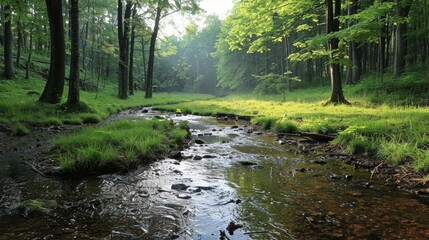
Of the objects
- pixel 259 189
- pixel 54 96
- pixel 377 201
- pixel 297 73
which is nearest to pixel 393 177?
pixel 377 201

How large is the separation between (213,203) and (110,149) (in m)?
2.66

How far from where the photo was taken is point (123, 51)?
24.9 metres

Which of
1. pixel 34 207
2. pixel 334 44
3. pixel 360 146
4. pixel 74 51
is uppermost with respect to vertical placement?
pixel 334 44

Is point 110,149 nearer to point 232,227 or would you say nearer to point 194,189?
point 194,189

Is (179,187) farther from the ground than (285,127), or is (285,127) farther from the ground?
(285,127)

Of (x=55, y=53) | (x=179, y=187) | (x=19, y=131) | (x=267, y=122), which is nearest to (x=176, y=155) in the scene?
(x=179, y=187)

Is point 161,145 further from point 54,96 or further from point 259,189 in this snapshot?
point 54,96

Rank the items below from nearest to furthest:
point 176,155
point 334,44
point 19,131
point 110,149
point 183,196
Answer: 1. point 183,196
2. point 110,149
3. point 176,155
4. point 19,131
5. point 334,44

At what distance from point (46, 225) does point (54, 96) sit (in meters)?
11.0

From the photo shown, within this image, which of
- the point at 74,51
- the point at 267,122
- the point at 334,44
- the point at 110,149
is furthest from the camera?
the point at 334,44

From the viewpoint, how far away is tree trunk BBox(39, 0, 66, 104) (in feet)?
40.4

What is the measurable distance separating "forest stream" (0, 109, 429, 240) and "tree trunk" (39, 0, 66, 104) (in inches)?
278

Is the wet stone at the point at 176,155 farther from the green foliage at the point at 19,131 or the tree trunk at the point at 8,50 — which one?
the tree trunk at the point at 8,50

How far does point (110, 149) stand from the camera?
18.2 ft
